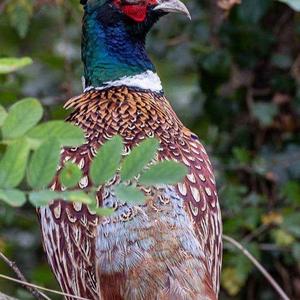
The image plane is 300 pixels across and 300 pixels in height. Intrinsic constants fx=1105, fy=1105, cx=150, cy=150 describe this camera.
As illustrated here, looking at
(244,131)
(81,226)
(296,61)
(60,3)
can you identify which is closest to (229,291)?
(244,131)

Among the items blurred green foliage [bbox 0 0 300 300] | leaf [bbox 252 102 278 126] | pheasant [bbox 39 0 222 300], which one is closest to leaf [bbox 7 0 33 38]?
blurred green foliage [bbox 0 0 300 300]

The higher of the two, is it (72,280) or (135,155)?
(135,155)

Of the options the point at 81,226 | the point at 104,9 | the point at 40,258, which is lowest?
the point at 40,258

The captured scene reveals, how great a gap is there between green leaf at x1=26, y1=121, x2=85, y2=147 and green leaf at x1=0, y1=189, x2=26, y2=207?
0.50 ft

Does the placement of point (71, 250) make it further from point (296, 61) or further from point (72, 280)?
point (296, 61)

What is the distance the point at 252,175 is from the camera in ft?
21.9

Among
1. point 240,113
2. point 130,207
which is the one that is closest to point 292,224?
point 240,113

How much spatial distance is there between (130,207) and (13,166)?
157 centimetres

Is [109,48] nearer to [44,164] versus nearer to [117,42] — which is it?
[117,42]

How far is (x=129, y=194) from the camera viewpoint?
255cm

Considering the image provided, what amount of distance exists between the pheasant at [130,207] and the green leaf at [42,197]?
2.44ft

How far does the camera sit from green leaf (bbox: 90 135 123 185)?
257 centimetres

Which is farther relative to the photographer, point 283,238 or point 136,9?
point 283,238

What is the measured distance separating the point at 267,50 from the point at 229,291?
1.43 m
